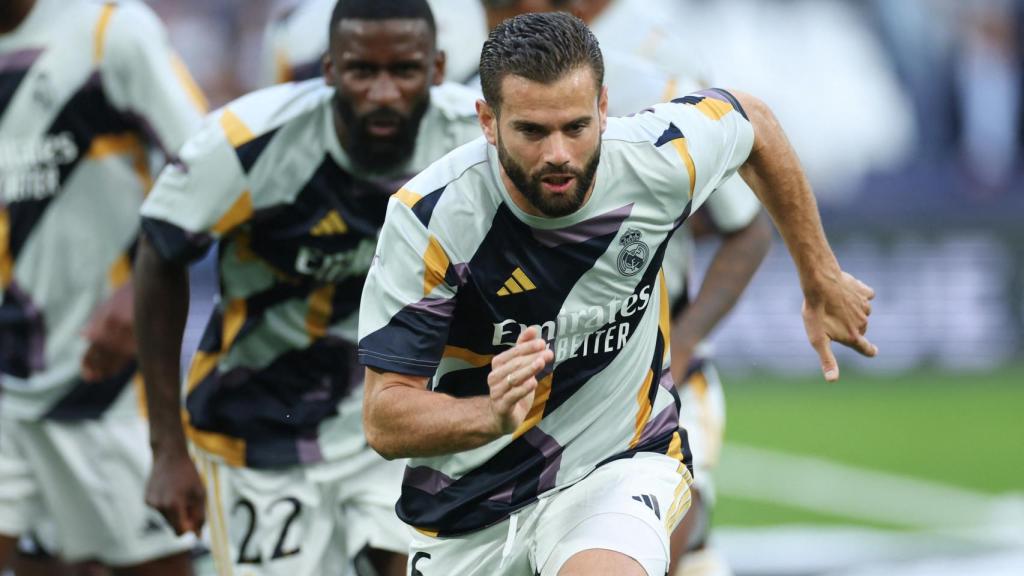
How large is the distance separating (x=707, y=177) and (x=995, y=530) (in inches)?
245

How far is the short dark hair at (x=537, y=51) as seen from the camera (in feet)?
13.6

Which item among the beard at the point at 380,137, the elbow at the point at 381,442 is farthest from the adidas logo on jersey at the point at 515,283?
the beard at the point at 380,137

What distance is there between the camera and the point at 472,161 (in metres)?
4.40

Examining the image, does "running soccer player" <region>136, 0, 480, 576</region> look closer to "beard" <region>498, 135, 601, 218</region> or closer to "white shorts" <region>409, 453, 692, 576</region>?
"white shorts" <region>409, 453, 692, 576</region>

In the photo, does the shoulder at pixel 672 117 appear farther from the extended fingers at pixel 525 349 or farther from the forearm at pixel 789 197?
the extended fingers at pixel 525 349

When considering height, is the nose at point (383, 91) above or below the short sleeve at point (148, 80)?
above

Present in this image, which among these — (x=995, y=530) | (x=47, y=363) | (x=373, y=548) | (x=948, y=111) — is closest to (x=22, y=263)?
(x=47, y=363)

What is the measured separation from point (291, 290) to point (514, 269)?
4.84 feet

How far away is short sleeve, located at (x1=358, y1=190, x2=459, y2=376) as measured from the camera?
4184 mm

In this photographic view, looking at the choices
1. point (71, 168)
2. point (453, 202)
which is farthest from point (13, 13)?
point (453, 202)

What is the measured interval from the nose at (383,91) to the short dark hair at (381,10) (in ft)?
0.61

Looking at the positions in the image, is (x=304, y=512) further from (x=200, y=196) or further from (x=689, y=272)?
(x=689, y=272)

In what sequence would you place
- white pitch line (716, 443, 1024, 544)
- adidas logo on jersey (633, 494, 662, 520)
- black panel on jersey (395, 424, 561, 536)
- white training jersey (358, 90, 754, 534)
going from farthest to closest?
white pitch line (716, 443, 1024, 544), black panel on jersey (395, 424, 561, 536), adidas logo on jersey (633, 494, 662, 520), white training jersey (358, 90, 754, 534)

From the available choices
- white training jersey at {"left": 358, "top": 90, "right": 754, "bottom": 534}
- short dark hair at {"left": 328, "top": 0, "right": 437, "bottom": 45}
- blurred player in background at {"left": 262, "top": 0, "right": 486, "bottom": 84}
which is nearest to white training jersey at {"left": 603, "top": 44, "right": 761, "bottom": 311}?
blurred player in background at {"left": 262, "top": 0, "right": 486, "bottom": 84}
